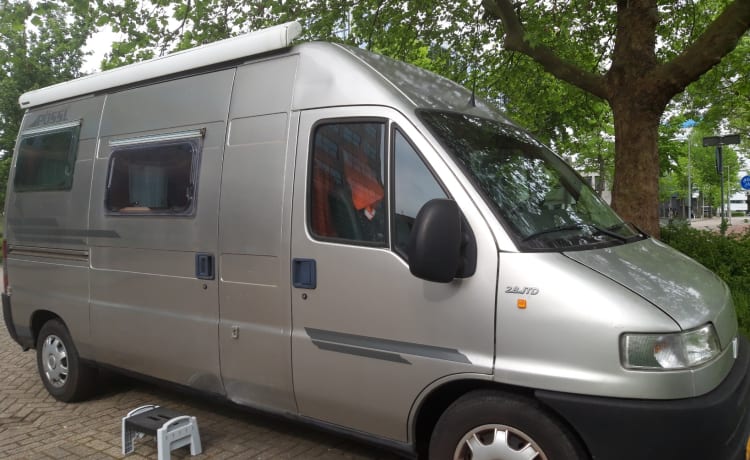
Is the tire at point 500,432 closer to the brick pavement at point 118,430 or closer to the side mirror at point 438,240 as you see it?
the side mirror at point 438,240

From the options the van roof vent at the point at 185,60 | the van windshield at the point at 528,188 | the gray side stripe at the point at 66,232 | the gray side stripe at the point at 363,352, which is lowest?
the gray side stripe at the point at 363,352

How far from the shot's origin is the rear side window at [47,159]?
521cm

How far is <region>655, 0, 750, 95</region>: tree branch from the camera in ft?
20.7

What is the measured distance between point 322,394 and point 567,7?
7.54 m

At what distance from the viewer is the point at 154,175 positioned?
443cm

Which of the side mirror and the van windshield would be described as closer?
the side mirror

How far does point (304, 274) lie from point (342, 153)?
2.41 ft

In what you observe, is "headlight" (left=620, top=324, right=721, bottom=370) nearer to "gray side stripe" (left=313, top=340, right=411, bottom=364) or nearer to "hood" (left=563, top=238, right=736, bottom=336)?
"hood" (left=563, top=238, right=736, bottom=336)

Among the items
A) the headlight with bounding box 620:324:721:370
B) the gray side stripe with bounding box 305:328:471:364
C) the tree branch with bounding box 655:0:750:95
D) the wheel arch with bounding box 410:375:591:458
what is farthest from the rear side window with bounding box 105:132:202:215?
the tree branch with bounding box 655:0:750:95

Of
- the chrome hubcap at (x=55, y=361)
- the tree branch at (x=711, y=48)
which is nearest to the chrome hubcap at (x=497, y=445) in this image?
the chrome hubcap at (x=55, y=361)

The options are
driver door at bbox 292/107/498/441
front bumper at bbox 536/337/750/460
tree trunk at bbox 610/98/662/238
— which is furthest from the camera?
tree trunk at bbox 610/98/662/238

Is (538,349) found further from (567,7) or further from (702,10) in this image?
(702,10)

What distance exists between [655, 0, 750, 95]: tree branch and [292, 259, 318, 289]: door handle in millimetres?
5227

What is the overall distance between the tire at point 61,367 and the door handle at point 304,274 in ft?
9.07
